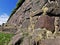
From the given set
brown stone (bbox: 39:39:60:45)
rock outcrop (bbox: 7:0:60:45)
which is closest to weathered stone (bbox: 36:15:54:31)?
rock outcrop (bbox: 7:0:60:45)

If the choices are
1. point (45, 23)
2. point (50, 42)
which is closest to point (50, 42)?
point (50, 42)

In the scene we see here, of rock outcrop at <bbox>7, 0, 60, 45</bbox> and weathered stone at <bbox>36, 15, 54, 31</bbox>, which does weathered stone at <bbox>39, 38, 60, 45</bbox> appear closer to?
rock outcrop at <bbox>7, 0, 60, 45</bbox>

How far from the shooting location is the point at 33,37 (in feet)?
34.8

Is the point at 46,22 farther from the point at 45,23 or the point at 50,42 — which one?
the point at 50,42

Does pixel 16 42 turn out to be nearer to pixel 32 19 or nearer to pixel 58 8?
pixel 32 19

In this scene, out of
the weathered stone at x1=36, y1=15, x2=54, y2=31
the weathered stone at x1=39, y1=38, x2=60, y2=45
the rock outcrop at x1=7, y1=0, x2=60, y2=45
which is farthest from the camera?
the weathered stone at x1=36, y1=15, x2=54, y2=31

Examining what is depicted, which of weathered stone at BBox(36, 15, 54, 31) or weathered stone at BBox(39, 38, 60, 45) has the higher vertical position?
weathered stone at BBox(36, 15, 54, 31)

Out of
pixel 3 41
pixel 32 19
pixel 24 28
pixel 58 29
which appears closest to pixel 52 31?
pixel 58 29

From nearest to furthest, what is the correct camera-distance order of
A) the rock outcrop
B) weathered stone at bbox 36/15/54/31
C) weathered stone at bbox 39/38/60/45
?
weathered stone at bbox 39/38/60/45 < the rock outcrop < weathered stone at bbox 36/15/54/31

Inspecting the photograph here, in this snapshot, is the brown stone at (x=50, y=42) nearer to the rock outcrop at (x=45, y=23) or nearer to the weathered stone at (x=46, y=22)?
the rock outcrop at (x=45, y=23)

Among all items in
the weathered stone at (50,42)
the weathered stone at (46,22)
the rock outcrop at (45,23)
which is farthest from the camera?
the weathered stone at (46,22)

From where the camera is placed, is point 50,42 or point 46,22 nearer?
point 50,42

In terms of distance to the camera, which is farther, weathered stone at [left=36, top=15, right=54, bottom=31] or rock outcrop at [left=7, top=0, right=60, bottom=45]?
weathered stone at [left=36, top=15, right=54, bottom=31]

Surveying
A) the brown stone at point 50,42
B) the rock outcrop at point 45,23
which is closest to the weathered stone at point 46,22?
the rock outcrop at point 45,23
